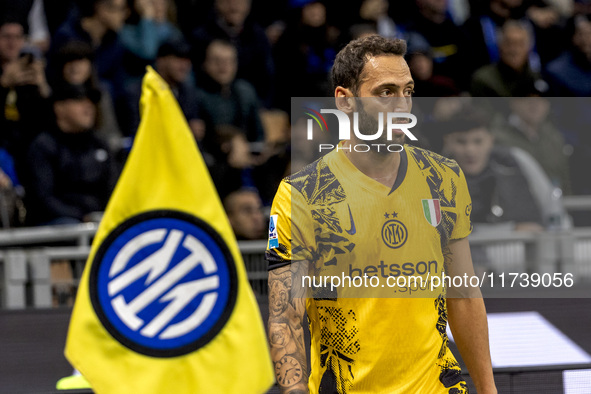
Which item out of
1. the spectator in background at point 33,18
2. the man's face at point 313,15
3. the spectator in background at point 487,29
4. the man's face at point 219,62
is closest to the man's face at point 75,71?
the spectator in background at point 33,18

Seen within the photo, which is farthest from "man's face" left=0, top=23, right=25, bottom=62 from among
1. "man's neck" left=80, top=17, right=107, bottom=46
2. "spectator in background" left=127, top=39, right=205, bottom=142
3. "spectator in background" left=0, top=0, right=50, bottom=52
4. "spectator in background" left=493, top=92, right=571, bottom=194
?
"spectator in background" left=493, top=92, right=571, bottom=194

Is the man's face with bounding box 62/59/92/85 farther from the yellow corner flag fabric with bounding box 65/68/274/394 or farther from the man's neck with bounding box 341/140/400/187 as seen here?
the man's neck with bounding box 341/140/400/187

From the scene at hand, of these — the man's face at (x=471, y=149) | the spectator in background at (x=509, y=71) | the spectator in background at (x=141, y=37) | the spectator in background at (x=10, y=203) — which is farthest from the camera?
the spectator in background at (x=509, y=71)

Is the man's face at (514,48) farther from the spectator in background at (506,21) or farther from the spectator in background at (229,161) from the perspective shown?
the spectator in background at (229,161)

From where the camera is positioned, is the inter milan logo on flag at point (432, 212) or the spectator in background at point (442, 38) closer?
the inter milan logo on flag at point (432, 212)

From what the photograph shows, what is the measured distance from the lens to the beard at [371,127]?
236 cm

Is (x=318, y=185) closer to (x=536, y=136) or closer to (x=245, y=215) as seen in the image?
(x=245, y=215)

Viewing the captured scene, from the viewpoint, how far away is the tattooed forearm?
2363mm

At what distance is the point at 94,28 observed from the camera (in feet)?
23.5

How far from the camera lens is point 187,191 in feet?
8.36

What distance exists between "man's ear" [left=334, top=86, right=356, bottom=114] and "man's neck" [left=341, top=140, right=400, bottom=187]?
3.6 inches

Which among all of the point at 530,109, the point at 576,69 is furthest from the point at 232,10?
the point at 576,69

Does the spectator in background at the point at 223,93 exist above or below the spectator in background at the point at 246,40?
below

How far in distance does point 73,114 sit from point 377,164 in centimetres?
389
